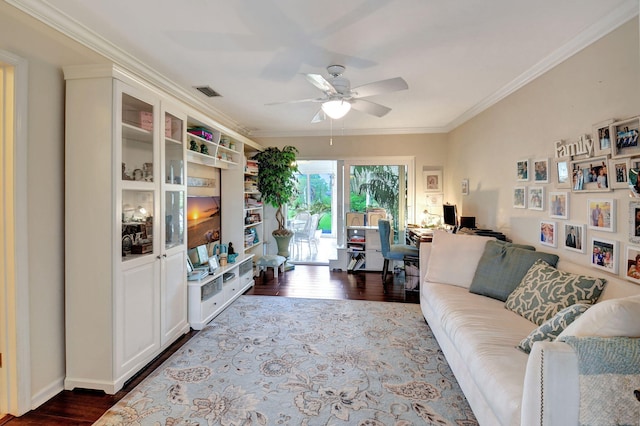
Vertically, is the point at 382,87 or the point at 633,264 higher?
the point at 382,87

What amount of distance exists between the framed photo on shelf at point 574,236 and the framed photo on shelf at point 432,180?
3.02 metres

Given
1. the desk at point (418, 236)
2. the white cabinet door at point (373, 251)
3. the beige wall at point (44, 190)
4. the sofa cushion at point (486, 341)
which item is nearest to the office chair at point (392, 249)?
the desk at point (418, 236)

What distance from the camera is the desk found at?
13.4ft

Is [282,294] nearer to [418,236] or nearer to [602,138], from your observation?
[418,236]

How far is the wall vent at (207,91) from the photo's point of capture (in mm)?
3411

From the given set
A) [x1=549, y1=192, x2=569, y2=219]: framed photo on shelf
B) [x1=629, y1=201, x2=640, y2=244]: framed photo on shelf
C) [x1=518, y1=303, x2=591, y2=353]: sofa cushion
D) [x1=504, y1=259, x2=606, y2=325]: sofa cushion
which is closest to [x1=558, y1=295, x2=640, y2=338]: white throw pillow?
[x1=518, y1=303, x2=591, y2=353]: sofa cushion

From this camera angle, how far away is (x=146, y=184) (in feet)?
7.76

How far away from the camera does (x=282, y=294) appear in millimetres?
4180

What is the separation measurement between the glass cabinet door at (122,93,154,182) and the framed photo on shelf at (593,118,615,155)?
3.31 metres

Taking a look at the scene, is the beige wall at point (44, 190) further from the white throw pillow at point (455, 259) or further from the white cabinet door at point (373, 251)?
the white cabinet door at point (373, 251)

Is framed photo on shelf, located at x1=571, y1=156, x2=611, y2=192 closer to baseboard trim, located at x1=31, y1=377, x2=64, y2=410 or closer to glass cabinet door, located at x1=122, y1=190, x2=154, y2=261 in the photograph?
glass cabinet door, located at x1=122, y1=190, x2=154, y2=261

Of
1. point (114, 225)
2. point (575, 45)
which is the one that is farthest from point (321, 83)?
point (575, 45)

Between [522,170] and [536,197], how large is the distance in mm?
342

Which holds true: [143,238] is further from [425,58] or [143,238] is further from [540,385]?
[425,58]
